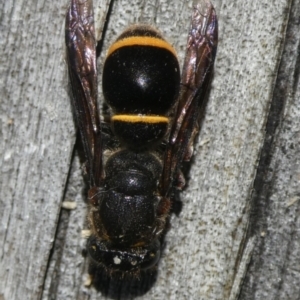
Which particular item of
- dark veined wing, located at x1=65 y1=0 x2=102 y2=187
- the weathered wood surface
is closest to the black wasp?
dark veined wing, located at x1=65 y1=0 x2=102 y2=187

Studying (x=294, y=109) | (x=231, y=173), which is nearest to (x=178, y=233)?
(x=231, y=173)

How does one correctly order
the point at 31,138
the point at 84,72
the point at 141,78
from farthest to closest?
the point at 31,138 < the point at 84,72 < the point at 141,78

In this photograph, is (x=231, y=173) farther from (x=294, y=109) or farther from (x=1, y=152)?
(x=1, y=152)

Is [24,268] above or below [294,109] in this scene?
below

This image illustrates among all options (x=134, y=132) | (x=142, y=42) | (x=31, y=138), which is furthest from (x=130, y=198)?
(x=142, y=42)

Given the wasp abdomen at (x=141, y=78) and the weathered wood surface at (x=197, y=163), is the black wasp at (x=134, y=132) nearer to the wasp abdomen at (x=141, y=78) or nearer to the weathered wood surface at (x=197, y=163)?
the wasp abdomen at (x=141, y=78)

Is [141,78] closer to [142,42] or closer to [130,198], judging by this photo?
[142,42]
